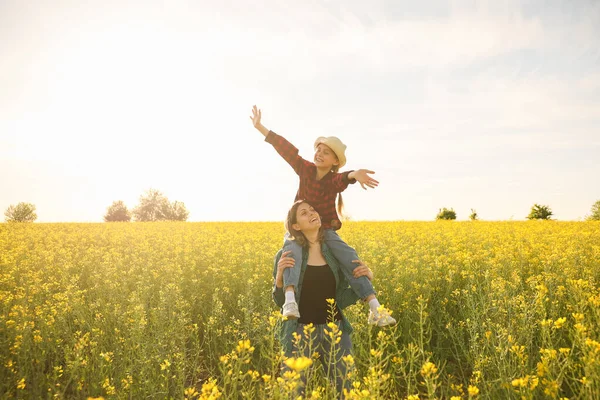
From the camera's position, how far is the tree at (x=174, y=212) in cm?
5750

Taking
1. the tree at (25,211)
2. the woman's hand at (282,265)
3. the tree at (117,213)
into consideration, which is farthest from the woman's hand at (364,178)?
the tree at (117,213)

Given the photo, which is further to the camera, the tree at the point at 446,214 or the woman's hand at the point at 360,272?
the tree at the point at 446,214

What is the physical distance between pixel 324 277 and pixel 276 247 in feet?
16.8

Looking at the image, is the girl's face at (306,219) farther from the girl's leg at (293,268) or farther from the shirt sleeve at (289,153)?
the shirt sleeve at (289,153)

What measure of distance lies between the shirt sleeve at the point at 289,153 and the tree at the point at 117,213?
6104cm

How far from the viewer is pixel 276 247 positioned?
836 centimetres

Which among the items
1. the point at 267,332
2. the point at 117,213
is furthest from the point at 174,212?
the point at 267,332

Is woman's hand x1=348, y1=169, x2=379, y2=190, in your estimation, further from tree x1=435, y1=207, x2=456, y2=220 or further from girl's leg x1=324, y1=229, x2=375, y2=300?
tree x1=435, y1=207, x2=456, y2=220

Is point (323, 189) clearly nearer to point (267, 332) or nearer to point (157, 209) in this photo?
point (267, 332)

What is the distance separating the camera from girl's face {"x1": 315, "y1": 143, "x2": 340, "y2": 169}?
3.61 meters

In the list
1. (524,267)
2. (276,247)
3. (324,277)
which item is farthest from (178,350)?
(524,267)

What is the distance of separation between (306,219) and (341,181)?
1.86ft

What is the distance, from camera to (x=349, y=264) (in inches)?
128

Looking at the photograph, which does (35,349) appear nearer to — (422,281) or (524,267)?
(422,281)
